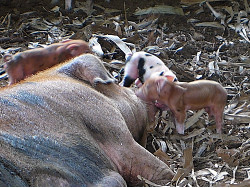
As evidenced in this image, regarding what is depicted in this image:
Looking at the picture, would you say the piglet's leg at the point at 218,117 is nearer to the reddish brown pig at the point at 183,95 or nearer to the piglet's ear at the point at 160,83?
the reddish brown pig at the point at 183,95

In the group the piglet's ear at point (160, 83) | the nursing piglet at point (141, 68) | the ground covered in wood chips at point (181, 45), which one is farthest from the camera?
the nursing piglet at point (141, 68)

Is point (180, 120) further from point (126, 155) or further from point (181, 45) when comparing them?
point (181, 45)

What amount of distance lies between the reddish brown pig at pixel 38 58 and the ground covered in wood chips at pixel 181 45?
59 centimetres

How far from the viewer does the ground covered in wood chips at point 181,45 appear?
447 cm

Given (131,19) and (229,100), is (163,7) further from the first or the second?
(229,100)

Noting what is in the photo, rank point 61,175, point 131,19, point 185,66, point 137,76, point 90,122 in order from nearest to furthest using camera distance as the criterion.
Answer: point 61,175
point 90,122
point 137,76
point 185,66
point 131,19

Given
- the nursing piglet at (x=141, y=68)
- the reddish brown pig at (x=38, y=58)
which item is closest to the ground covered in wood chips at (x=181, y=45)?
the nursing piglet at (x=141, y=68)

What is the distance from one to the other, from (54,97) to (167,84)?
91 centimetres

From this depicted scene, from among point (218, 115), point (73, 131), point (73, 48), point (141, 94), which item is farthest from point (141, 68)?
point (73, 131)

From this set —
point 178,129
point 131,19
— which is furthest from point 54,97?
point 131,19

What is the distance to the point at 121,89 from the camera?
191 inches

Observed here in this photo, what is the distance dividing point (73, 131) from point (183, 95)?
43.8 inches

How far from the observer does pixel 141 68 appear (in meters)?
5.20

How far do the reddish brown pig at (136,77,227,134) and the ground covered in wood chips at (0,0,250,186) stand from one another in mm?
241
